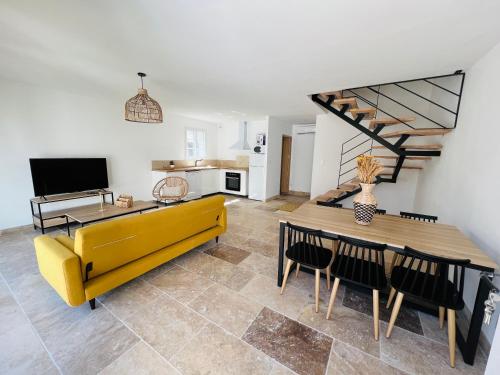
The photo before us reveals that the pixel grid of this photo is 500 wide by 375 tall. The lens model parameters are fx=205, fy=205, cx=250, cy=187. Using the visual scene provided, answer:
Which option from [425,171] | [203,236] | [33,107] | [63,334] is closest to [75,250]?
[63,334]

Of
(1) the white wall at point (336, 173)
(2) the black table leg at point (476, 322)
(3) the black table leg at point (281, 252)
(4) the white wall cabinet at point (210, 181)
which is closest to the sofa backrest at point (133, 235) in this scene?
(3) the black table leg at point (281, 252)

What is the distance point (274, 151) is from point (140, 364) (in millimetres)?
5635

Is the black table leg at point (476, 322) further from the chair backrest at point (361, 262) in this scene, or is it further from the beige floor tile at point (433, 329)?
the chair backrest at point (361, 262)

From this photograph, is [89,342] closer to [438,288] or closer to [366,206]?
[366,206]

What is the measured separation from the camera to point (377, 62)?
2.41 metres

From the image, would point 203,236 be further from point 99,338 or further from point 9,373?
point 9,373

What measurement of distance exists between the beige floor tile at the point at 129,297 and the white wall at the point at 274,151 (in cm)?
449

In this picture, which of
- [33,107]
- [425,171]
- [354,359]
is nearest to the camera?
[354,359]

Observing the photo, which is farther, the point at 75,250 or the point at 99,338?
the point at 75,250

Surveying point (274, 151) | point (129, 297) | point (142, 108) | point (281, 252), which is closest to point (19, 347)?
point (129, 297)

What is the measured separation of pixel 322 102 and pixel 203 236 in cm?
333

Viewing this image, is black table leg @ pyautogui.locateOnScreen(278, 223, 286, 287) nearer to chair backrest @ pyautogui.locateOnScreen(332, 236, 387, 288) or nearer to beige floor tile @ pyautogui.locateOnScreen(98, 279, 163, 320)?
chair backrest @ pyautogui.locateOnScreen(332, 236, 387, 288)

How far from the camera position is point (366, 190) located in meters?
2.02

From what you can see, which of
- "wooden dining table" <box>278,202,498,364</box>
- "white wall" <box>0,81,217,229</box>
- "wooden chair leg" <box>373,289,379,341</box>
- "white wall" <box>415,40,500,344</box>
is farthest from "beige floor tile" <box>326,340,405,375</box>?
"white wall" <box>0,81,217,229</box>
